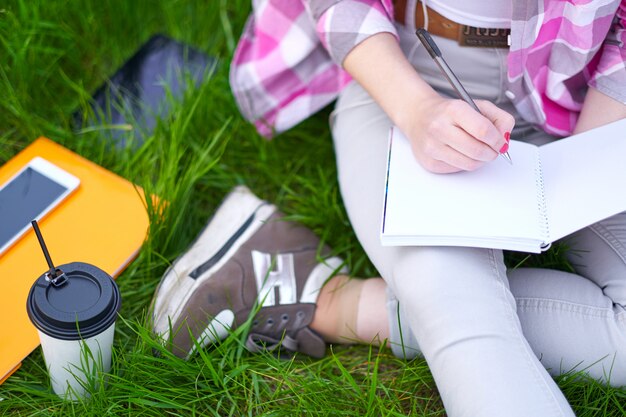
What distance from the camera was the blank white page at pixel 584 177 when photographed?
1.08 metres

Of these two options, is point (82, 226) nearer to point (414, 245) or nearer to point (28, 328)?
point (28, 328)

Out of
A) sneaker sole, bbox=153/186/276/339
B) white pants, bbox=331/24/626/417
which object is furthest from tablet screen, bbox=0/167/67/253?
white pants, bbox=331/24/626/417

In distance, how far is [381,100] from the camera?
1.23m

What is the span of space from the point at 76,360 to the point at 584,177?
0.82 m

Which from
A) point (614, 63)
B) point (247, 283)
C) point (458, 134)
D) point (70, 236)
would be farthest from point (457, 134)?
point (70, 236)

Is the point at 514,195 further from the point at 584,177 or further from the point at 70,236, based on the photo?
the point at 70,236

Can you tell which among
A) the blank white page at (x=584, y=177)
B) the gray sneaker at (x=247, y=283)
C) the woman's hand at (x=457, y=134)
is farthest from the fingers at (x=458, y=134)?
the gray sneaker at (x=247, y=283)

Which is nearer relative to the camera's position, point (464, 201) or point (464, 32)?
point (464, 201)

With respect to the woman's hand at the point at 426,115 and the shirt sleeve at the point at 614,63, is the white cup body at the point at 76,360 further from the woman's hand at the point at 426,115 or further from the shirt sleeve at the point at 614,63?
the shirt sleeve at the point at 614,63

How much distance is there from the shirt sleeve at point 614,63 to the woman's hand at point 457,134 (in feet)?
0.82

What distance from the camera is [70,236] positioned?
1363 millimetres

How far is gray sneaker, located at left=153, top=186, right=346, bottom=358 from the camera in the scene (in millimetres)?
1284

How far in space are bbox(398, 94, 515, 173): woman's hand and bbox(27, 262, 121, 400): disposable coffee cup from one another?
0.51 meters


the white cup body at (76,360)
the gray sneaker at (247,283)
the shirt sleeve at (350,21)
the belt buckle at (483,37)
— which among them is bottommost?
the gray sneaker at (247,283)
